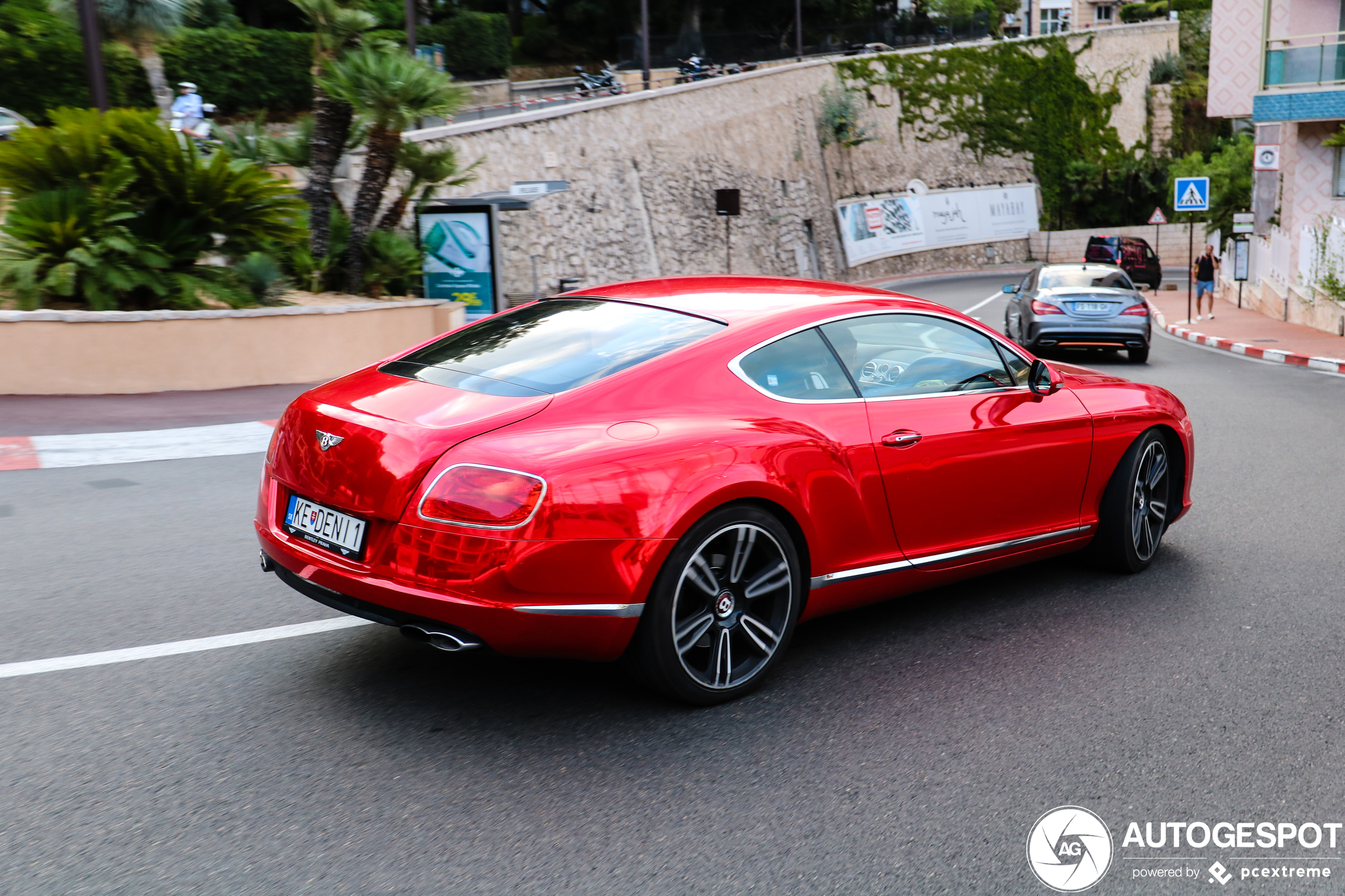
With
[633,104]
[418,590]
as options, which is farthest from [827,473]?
[633,104]

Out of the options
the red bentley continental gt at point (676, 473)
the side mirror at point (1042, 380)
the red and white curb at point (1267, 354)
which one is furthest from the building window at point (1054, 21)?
the red bentley continental gt at point (676, 473)

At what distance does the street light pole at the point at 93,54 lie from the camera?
13883 millimetres

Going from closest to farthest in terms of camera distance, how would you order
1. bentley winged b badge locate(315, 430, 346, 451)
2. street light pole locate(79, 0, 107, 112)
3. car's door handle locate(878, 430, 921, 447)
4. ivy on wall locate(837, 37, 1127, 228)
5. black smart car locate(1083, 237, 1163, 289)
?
bentley winged b badge locate(315, 430, 346, 451), car's door handle locate(878, 430, 921, 447), street light pole locate(79, 0, 107, 112), black smart car locate(1083, 237, 1163, 289), ivy on wall locate(837, 37, 1127, 228)

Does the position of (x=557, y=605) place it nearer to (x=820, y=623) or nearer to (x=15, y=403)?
(x=820, y=623)

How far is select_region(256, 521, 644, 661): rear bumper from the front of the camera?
138 inches

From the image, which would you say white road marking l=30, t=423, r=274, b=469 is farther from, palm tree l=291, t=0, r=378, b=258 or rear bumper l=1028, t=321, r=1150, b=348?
rear bumper l=1028, t=321, r=1150, b=348

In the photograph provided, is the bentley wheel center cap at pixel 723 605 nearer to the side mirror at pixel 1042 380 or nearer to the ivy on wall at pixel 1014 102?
the side mirror at pixel 1042 380

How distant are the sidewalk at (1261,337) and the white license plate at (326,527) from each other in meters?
16.4

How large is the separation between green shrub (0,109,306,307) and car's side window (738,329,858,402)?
29.6 ft

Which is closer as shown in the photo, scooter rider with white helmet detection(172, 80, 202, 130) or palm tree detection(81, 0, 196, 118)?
scooter rider with white helmet detection(172, 80, 202, 130)

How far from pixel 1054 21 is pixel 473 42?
276 ft

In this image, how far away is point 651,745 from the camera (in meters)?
3.72

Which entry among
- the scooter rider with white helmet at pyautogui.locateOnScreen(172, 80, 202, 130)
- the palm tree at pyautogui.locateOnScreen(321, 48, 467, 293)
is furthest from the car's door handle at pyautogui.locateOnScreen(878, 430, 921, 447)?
the scooter rider with white helmet at pyautogui.locateOnScreen(172, 80, 202, 130)

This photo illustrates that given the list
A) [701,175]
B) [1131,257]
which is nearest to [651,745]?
[701,175]
